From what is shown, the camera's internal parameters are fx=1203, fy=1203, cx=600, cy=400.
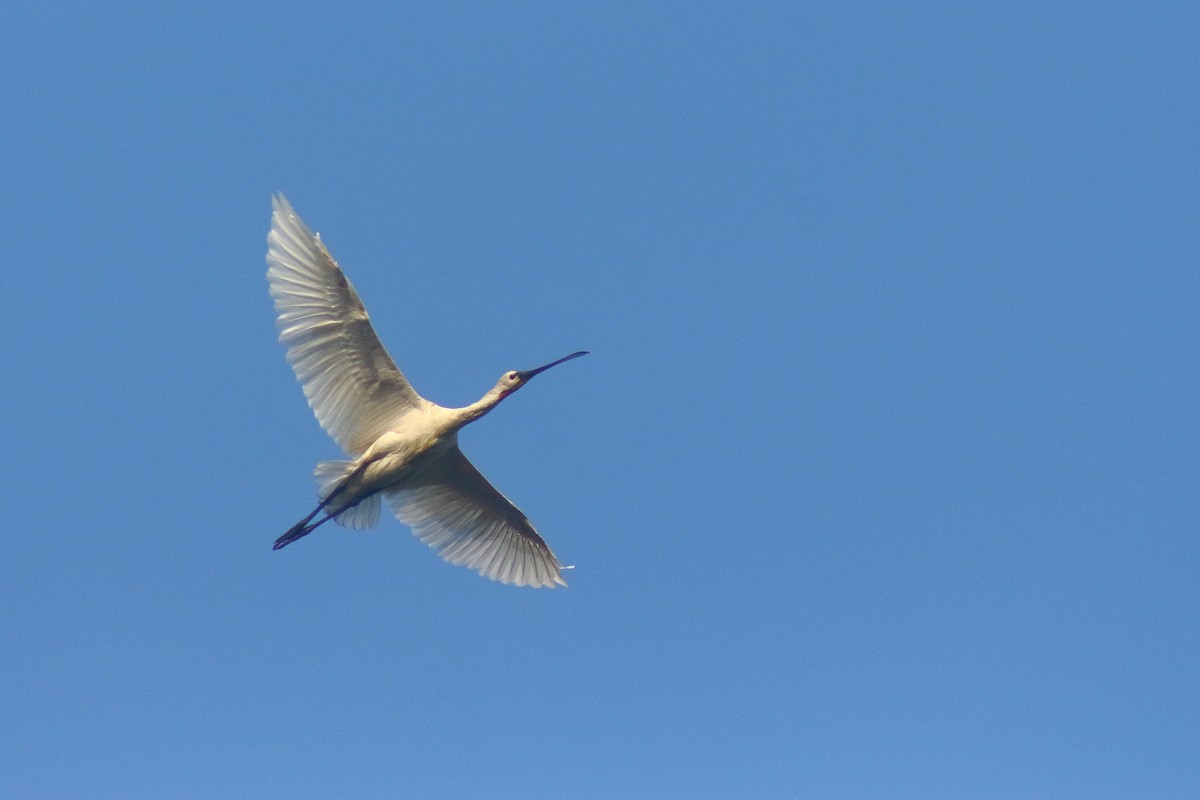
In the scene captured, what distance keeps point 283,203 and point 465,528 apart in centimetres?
658

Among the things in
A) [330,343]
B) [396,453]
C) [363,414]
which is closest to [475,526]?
[396,453]

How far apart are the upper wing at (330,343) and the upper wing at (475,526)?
1638mm

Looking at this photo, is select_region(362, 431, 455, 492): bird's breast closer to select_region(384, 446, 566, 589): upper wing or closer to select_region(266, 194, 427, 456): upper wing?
select_region(266, 194, 427, 456): upper wing

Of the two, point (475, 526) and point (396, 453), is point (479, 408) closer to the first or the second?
point (396, 453)

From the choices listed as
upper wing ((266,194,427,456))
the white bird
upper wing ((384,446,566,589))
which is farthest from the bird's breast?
upper wing ((384,446,566,589))

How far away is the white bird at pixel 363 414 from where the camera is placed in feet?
61.6

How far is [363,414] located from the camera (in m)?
19.8

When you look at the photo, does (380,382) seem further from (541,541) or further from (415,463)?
(541,541)

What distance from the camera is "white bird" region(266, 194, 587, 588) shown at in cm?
1877

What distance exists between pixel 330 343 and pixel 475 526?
4474 millimetres

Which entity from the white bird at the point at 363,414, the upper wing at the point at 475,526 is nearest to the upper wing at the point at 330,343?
the white bird at the point at 363,414

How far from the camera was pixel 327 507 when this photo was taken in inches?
775

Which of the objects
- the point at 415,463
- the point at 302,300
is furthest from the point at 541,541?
the point at 302,300

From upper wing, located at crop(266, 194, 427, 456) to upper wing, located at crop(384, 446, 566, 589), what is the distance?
1638 millimetres
